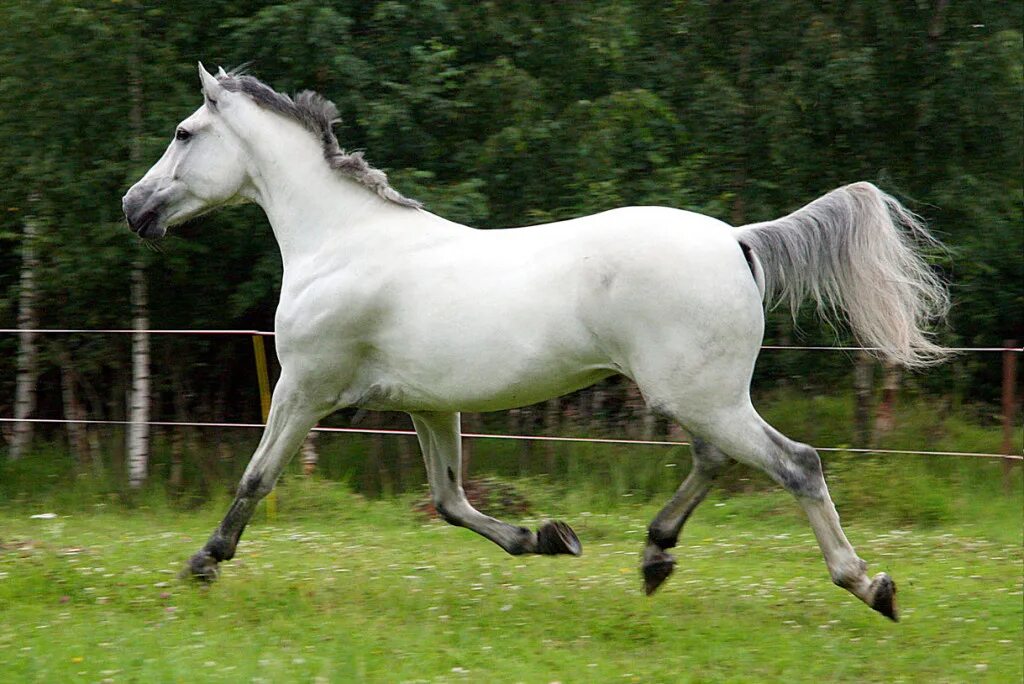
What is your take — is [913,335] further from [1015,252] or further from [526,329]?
[1015,252]

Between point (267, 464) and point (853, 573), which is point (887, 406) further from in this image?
point (267, 464)

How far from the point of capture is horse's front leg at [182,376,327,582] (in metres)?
5.66

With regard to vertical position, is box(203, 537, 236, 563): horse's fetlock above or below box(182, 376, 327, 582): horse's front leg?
below

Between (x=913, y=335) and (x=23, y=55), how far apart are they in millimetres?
7172

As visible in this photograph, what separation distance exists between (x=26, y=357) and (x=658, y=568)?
667 centimetres

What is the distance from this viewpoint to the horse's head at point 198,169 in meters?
6.00

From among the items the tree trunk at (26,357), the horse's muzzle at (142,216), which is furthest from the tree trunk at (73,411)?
the horse's muzzle at (142,216)

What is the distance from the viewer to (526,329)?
202 inches

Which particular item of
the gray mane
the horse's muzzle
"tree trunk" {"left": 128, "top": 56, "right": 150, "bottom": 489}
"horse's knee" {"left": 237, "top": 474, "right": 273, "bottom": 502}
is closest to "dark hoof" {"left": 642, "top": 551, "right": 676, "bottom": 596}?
Answer: "horse's knee" {"left": 237, "top": 474, "right": 273, "bottom": 502}

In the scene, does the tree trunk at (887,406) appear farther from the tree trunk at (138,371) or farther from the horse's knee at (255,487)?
the tree trunk at (138,371)

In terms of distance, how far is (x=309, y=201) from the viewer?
231 inches

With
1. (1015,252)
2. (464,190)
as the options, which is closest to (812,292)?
(464,190)

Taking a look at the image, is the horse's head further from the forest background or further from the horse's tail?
the forest background

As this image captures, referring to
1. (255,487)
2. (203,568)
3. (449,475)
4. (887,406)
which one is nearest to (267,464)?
(255,487)
